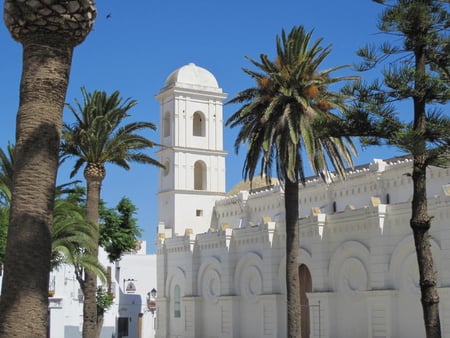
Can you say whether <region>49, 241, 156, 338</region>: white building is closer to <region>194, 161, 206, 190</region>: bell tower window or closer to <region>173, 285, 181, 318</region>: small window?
<region>173, 285, 181, 318</region>: small window

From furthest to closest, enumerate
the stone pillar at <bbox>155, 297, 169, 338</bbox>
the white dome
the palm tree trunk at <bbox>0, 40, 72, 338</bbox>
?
1. the white dome
2. the stone pillar at <bbox>155, 297, 169, 338</bbox>
3. the palm tree trunk at <bbox>0, 40, 72, 338</bbox>

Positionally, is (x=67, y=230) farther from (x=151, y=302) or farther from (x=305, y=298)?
(x=151, y=302)

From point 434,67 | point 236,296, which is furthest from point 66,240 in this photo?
point 236,296

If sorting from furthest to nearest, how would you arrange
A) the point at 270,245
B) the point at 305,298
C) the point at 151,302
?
the point at 151,302 < the point at 270,245 < the point at 305,298

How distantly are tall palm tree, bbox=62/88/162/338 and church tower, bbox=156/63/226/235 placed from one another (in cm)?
2513

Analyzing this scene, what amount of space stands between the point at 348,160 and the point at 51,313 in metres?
28.5

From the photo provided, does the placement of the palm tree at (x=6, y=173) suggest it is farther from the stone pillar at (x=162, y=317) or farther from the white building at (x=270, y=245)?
the stone pillar at (x=162, y=317)

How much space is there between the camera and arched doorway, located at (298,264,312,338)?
38.4 m

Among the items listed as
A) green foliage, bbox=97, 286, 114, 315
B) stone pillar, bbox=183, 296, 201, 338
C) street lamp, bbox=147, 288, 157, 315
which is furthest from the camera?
street lamp, bbox=147, 288, 157, 315

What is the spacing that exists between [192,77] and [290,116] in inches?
1239

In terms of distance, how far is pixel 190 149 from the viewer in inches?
2238

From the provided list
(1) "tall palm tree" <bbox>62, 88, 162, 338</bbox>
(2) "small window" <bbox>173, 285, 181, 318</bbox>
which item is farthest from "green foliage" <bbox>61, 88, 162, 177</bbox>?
(2) "small window" <bbox>173, 285, 181, 318</bbox>

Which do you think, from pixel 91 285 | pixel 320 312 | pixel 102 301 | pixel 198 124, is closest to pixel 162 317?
pixel 102 301

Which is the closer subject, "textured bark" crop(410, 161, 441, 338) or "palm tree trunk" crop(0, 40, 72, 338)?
"palm tree trunk" crop(0, 40, 72, 338)
